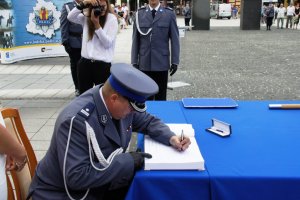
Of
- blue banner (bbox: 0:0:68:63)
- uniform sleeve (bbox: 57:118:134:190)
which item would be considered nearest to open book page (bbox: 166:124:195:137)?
uniform sleeve (bbox: 57:118:134:190)

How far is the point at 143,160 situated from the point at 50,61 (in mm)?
8653

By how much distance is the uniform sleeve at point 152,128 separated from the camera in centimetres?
201

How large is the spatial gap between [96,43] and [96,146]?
106 inches

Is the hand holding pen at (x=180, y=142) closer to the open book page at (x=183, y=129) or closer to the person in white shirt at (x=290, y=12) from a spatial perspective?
the open book page at (x=183, y=129)

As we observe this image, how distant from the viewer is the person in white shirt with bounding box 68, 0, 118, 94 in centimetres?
400

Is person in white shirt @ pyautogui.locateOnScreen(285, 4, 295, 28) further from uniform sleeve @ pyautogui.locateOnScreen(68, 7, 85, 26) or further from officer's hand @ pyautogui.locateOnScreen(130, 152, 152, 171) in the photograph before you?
officer's hand @ pyautogui.locateOnScreen(130, 152, 152, 171)

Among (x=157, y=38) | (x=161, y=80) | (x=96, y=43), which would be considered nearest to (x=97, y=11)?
(x=96, y=43)

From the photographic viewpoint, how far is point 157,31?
448 cm

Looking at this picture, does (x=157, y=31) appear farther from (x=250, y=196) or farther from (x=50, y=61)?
(x=50, y=61)

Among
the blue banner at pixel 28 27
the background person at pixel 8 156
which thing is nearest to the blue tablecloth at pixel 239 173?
the background person at pixel 8 156

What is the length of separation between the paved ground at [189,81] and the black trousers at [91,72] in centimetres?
72

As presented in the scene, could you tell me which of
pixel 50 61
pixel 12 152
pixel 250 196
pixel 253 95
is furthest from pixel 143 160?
pixel 50 61

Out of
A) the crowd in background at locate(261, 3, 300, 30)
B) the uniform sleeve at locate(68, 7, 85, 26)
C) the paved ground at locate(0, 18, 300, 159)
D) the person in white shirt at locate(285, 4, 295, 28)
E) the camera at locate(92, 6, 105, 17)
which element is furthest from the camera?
the person in white shirt at locate(285, 4, 295, 28)
